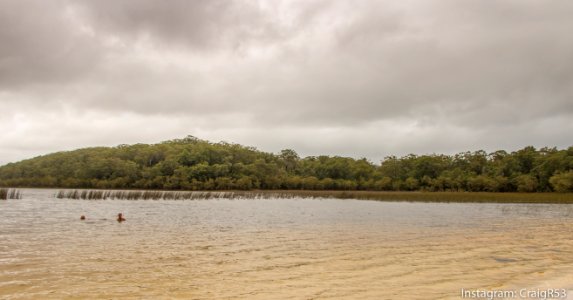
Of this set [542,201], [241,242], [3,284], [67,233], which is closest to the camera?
[3,284]

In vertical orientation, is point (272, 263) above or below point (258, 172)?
below

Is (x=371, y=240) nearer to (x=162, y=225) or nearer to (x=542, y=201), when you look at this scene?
(x=162, y=225)

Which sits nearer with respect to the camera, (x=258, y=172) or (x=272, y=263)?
(x=272, y=263)

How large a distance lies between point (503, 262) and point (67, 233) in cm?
1758

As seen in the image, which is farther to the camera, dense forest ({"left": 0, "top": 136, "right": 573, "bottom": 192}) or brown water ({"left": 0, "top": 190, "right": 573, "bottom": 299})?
dense forest ({"left": 0, "top": 136, "right": 573, "bottom": 192})

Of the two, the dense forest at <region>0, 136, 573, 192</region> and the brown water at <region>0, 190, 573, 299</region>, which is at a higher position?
the dense forest at <region>0, 136, 573, 192</region>

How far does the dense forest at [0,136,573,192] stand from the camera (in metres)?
96.1

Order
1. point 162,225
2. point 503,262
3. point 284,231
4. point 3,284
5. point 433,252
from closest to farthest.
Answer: point 3,284
point 503,262
point 433,252
point 284,231
point 162,225

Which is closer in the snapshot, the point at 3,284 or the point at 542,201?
the point at 3,284

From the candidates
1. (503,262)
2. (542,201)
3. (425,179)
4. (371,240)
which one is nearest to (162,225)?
(371,240)

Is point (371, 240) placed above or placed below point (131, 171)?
below

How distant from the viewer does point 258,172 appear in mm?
116938

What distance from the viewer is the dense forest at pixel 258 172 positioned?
315 ft

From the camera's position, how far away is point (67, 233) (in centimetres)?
1950
